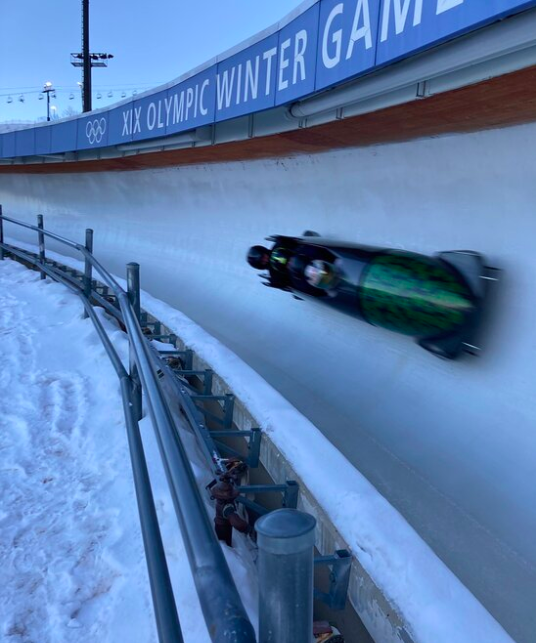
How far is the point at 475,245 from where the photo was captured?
269cm

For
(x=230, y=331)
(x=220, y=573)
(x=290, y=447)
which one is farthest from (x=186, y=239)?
(x=220, y=573)

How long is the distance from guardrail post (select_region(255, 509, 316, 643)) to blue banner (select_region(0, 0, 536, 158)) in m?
1.56

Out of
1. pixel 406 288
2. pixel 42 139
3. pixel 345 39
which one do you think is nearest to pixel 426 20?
pixel 345 39

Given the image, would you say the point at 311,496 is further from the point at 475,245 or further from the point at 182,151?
the point at 182,151

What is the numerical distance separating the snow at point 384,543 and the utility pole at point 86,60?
477 inches

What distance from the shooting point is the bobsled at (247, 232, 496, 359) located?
7.93 ft

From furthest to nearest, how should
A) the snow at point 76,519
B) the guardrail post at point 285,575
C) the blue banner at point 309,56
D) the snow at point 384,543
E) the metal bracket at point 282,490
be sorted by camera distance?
the metal bracket at point 282,490
the blue banner at point 309,56
the snow at point 76,519
the snow at point 384,543
the guardrail post at point 285,575

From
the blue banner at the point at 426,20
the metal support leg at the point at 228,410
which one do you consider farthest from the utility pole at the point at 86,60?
the blue banner at the point at 426,20

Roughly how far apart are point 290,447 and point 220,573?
4.68 ft

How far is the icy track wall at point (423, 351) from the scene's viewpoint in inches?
85.2

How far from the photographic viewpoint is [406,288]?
2.60 metres

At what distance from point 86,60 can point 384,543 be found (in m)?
13.9

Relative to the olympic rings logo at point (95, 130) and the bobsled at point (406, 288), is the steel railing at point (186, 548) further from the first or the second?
the olympic rings logo at point (95, 130)

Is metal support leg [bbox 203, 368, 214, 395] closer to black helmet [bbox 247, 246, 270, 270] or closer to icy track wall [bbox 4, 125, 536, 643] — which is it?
icy track wall [bbox 4, 125, 536, 643]
